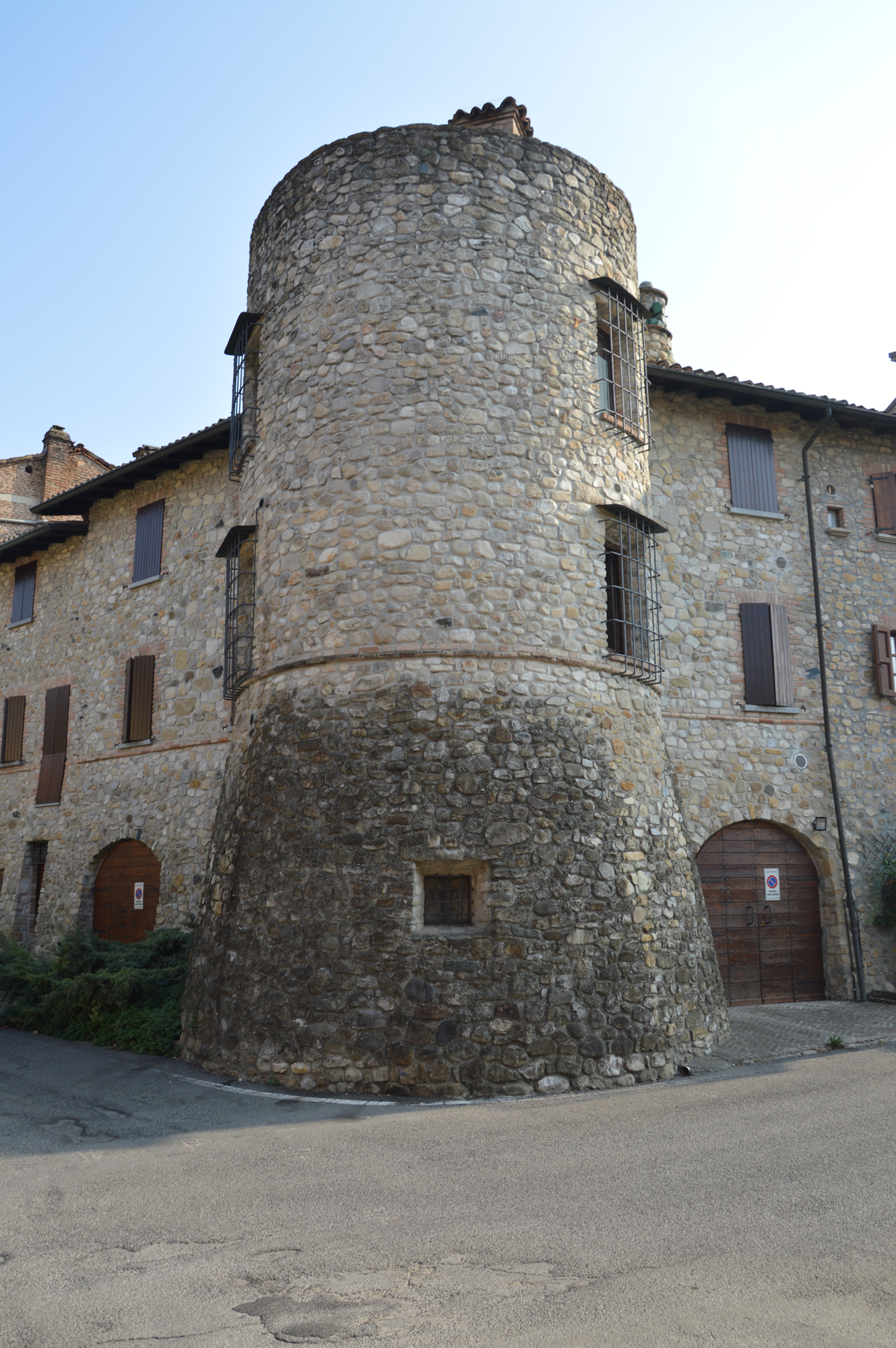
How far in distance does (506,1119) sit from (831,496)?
11.2 m

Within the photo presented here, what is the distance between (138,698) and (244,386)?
234 inches

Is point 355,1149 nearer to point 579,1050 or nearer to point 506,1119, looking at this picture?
point 506,1119

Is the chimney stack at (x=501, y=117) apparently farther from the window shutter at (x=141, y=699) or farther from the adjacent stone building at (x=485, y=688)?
the window shutter at (x=141, y=699)

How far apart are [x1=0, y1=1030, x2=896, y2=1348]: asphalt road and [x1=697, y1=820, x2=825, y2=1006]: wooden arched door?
4.53m

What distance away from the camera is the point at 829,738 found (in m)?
13.5

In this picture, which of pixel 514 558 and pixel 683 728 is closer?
pixel 514 558

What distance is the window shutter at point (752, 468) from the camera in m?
13.9

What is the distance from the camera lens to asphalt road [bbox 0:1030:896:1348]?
3.88 metres

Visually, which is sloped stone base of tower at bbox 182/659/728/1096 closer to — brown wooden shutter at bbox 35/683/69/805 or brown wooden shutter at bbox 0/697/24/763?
brown wooden shutter at bbox 35/683/69/805

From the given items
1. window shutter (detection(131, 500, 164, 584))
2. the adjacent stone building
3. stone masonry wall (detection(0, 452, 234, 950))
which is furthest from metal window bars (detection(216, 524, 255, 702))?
window shutter (detection(131, 500, 164, 584))

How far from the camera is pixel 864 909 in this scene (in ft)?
43.2

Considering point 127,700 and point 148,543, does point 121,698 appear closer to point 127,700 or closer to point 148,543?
point 127,700

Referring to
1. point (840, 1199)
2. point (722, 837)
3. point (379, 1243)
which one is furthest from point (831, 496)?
point (379, 1243)

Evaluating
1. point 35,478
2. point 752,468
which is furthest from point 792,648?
point 35,478
